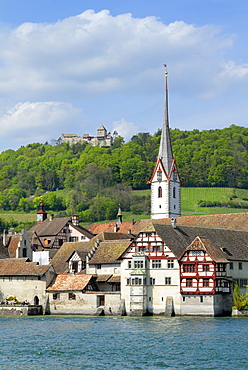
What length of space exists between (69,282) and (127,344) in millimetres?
29519

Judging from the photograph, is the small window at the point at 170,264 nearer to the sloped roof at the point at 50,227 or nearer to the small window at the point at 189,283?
→ the small window at the point at 189,283

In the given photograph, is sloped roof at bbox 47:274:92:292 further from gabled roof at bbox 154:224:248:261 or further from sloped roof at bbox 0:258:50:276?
gabled roof at bbox 154:224:248:261

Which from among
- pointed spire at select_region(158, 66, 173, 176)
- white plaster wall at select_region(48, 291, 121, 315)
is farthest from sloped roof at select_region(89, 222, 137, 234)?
white plaster wall at select_region(48, 291, 121, 315)

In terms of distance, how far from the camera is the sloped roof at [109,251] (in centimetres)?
8469

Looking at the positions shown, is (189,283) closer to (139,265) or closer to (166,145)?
(139,265)

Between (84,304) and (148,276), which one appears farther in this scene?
(84,304)

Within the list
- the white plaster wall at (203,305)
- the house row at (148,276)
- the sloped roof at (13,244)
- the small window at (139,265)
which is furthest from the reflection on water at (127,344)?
the sloped roof at (13,244)

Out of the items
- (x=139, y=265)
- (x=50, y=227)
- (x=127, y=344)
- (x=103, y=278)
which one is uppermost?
(x=50, y=227)

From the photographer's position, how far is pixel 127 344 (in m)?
53.2

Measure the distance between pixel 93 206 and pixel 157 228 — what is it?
110243 millimetres

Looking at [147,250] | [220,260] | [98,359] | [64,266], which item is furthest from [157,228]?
[98,359]

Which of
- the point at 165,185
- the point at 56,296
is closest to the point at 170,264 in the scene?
the point at 56,296

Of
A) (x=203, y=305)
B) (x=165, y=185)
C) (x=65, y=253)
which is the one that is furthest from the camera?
(x=165, y=185)

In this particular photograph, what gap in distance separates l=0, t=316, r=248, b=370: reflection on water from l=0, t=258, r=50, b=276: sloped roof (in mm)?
13560
